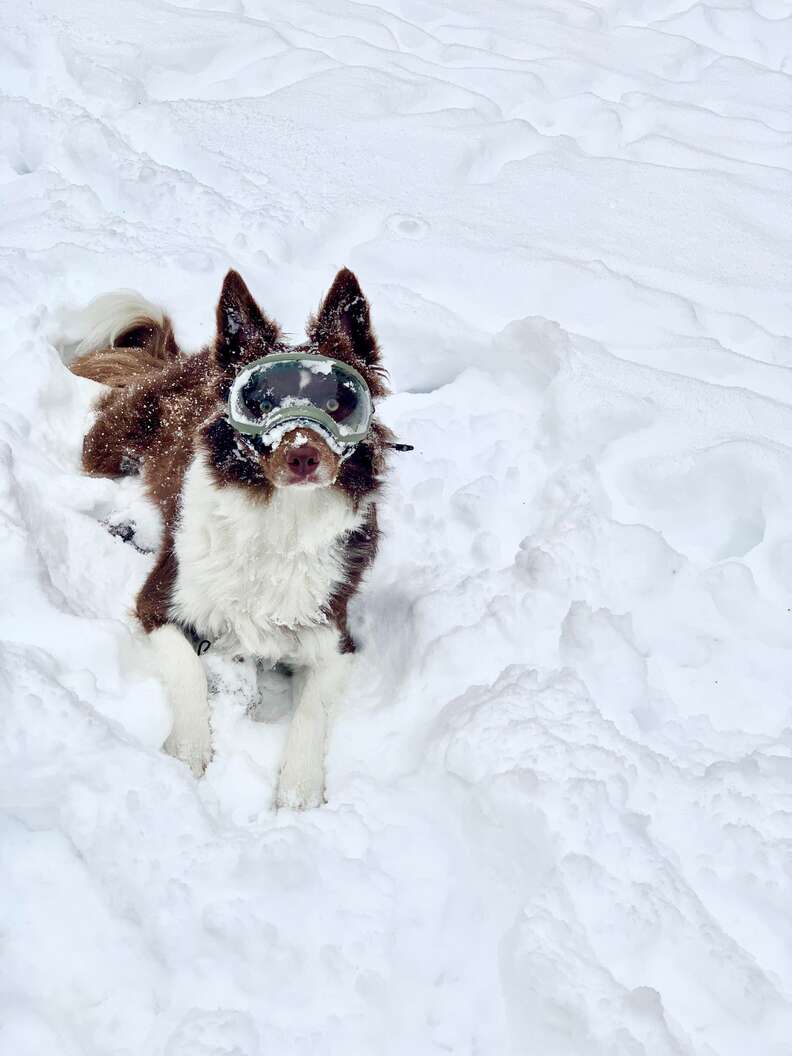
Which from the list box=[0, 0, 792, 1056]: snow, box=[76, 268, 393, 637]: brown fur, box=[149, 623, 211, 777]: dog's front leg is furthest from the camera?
box=[76, 268, 393, 637]: brown fur

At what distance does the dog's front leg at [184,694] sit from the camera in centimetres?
273

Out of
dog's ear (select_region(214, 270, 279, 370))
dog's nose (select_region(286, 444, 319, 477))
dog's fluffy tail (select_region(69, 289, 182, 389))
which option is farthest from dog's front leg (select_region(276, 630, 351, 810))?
dog's fluffy tail (select_region(69, 289, 182, 389))

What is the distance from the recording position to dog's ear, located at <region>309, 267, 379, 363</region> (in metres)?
2.87

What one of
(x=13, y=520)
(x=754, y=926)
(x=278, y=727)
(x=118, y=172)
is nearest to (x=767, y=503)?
(x=754, y=926)

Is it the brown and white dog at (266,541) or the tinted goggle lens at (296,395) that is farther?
the brown and white dog at (266,541)

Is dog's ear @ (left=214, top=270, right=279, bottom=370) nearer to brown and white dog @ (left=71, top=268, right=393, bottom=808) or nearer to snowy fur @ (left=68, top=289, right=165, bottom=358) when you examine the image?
brown and white dog @ (left=71, top=268, right=393, bottom=808)

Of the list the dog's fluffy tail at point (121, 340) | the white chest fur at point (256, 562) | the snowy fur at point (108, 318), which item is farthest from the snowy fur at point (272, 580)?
the snowy fur at point (108, 318)

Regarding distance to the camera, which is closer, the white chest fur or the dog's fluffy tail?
the white chest fur

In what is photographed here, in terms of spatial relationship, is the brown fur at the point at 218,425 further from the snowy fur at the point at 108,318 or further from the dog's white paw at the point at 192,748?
the dog's white paw at the point at 192,748

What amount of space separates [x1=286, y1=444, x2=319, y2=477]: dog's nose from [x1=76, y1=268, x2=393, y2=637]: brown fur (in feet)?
0.09

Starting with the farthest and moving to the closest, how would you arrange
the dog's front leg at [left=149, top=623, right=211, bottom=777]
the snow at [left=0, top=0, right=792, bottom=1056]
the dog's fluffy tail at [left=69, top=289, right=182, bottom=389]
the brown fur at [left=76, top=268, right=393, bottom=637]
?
the dog's fluffy tail at [left=69, top=289, right=182, bottom=389] → the brown fur at [left=76, top=268, right=393, bottom=637] → the dog's front leg at [left=149, top=623, right=211, bottom=777] → the snow at [left=0, top=0, right=792, bottom=1056]

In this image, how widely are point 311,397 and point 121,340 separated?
1.79m

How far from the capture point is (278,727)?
2.98 meters

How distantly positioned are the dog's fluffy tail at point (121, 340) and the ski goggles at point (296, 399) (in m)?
1.39
